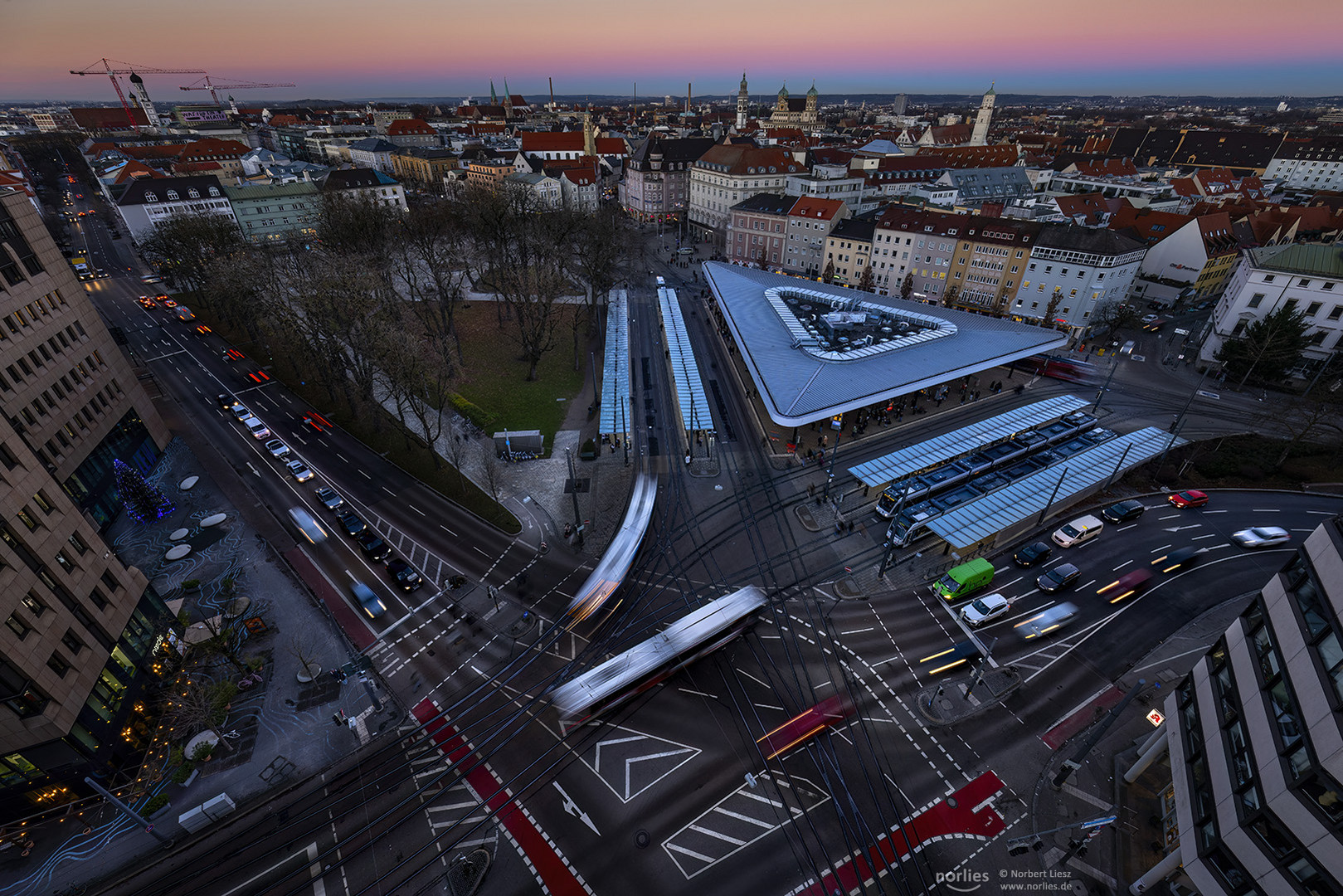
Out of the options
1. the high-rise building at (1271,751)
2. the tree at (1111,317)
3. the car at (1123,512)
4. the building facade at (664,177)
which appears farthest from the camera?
the building facade at (664,177)

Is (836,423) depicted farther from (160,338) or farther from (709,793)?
(160,338)

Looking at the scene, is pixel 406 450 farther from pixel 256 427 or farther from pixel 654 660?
pixel 654 660

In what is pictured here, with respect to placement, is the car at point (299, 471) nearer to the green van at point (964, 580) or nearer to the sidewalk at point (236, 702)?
the sidewalk at point (236, 702)

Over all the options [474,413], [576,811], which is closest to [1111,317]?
[474,413]

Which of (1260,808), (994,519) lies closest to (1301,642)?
(1260,808)

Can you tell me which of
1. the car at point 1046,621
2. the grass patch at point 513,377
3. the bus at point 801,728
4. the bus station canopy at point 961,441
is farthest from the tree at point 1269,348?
the grass patch at point 513,377

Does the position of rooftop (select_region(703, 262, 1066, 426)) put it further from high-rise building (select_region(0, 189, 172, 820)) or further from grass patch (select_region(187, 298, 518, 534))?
high-rise building (select_region(0, 189, 172, 820))

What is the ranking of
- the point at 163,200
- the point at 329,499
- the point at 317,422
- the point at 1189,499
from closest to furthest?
the point at 1189,499
the point at 329,499
the point at 317,422
the point at 163,200

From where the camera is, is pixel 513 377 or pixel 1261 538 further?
pixel 513 377

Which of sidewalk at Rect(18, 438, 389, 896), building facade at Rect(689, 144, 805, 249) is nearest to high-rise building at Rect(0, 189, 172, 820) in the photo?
sidewalk at Rect(18, 438, 389, 896)
